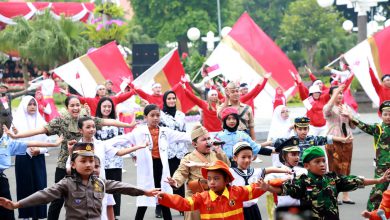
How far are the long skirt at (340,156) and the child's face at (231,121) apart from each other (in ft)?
9.83

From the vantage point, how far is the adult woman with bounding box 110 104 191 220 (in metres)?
10.9

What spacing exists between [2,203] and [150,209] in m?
5.85

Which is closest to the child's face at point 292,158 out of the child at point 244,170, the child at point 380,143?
the child at point 244,170

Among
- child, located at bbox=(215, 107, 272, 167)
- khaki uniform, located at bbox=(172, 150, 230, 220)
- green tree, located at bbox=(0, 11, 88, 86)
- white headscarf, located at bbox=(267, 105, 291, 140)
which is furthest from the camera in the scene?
green tree, located at bbox=(0, 11, 88, 86)

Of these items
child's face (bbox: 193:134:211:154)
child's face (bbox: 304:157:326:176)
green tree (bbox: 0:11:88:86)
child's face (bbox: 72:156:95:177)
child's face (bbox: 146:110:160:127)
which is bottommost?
child's face (bbox: 304:157:326:176)

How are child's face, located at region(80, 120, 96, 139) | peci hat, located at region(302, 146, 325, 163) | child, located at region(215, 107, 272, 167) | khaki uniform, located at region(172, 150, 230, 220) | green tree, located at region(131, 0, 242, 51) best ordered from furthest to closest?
green tree, located at region(131, 0, 242, 51)
child, located at region(215, 107, 272, 167)
child's face, located at region(80, 120, 96, 139)
khaki uniform, located at region(172, 150, 230, 220)
peci hat, located at region(302, 146, 325, 163)

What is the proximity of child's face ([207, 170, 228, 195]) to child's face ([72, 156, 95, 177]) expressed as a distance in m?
0.92

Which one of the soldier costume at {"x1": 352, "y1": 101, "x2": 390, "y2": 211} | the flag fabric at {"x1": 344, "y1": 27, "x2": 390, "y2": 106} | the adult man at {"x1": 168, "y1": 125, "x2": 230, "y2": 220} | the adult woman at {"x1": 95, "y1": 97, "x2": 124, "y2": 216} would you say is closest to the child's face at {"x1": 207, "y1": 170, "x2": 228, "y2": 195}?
the adult man at {"x1": 168, "y1": 125, "x2": 230, "y2": 220}

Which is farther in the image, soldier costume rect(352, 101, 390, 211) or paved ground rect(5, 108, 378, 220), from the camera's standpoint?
paved ground rect(5, 108, 378, 220)

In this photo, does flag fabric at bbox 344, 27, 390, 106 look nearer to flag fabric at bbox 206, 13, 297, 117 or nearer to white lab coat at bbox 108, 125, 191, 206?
flag fabric at bbox 206, 13, 297, 117

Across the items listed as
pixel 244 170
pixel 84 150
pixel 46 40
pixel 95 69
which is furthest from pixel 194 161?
pixel 46 40

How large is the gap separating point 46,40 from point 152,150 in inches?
1132

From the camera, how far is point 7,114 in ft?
39.4

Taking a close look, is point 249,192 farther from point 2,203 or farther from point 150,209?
point 150,209
